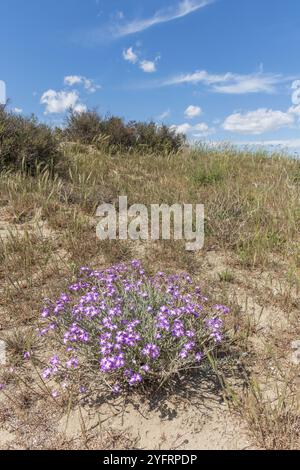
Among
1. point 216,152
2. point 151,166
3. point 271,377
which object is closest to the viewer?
point 271,377

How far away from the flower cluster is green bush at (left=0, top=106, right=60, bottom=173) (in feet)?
11.3

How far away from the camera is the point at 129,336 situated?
2.21 m

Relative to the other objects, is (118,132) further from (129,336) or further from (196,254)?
(129,336)

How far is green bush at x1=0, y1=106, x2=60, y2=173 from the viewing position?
5.73m

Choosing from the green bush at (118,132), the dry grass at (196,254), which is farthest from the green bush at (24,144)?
the green bush at (118,132)

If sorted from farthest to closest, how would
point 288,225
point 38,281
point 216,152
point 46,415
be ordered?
point 216,152 < point 288,225 < point 38,281 < point 46,415

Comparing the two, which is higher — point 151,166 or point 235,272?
point 151,166

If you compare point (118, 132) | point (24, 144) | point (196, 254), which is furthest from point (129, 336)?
point (118, 132)

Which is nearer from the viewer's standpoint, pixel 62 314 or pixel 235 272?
pixel 62 314

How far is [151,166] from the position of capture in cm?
748

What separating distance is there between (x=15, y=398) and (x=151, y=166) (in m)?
5.70
